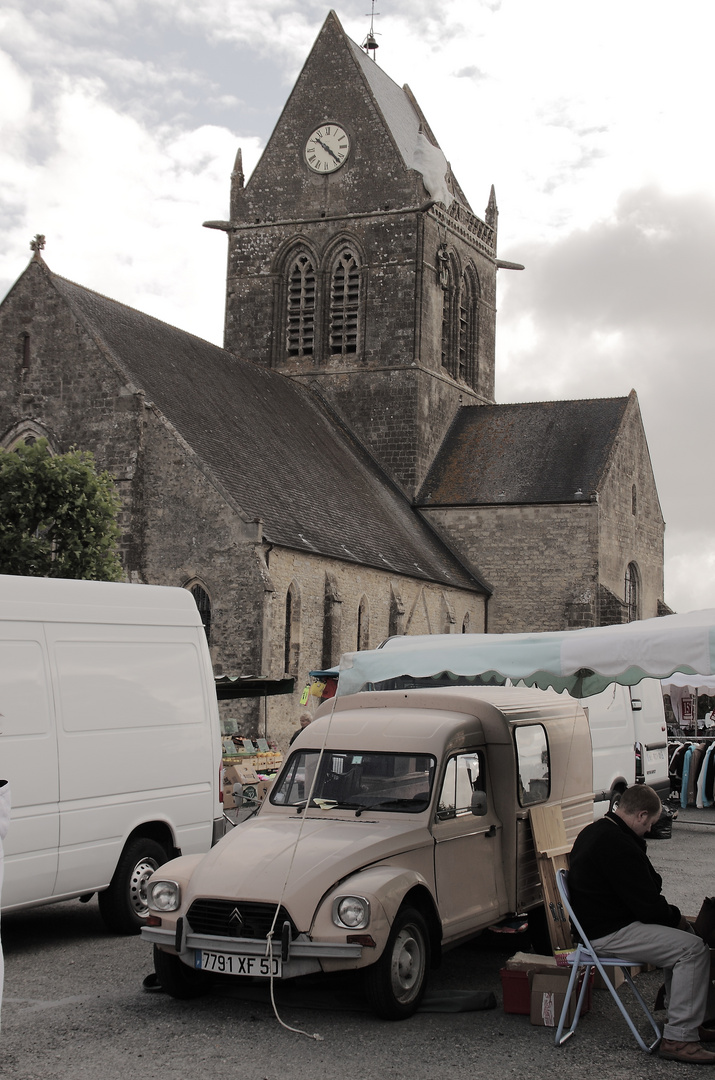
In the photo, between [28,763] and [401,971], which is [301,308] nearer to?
[28,763]

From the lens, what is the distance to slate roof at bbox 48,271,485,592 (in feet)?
85.8

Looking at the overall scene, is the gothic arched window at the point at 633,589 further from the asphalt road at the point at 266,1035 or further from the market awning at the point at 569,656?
the asphalt road at the point at 266,1035

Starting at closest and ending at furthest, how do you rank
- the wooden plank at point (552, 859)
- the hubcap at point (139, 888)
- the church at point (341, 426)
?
the wooden plank at point (552, 859), the hubcap at point (139, 888), the church at point (341, 426)

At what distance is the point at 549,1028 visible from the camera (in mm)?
7098

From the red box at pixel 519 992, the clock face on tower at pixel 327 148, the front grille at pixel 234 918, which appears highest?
the clock face on tower at pixel 327 148

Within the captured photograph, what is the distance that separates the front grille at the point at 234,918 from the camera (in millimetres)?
7059

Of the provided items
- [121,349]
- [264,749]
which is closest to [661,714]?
[264,749]

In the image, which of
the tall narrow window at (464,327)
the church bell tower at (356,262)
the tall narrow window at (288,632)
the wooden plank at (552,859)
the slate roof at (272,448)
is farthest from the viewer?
the tall narrow window at (464,327)

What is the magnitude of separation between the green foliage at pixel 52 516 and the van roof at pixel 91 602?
9957 mm

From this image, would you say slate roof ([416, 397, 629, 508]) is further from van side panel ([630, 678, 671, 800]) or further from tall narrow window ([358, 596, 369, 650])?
van side panel ([630, 678, 671, 800])

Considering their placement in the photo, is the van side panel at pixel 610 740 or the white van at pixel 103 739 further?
the van side panel at pixel 610 740

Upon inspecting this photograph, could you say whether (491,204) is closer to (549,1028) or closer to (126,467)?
(126,467)

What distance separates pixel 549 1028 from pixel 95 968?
10.9 feet

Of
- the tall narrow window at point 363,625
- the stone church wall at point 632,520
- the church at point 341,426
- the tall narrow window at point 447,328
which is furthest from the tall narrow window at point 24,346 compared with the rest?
the stone church wall at point 632,520
